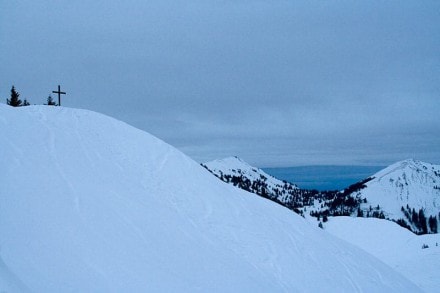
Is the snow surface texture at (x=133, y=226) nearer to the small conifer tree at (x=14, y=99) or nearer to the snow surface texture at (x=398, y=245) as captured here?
the snow surface texture at (x=398, y=245)

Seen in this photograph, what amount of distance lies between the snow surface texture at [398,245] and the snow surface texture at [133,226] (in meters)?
9.90

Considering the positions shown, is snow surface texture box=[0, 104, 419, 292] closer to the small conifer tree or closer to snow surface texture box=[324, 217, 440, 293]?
snow surface texture box=[324, 217, 440, 293]

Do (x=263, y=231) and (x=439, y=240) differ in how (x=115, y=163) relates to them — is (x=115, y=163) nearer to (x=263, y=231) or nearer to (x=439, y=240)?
(x=263, y=231)

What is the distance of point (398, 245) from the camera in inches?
1313

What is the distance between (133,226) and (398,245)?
34561 mm

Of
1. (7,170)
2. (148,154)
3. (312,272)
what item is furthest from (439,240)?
(7,170)

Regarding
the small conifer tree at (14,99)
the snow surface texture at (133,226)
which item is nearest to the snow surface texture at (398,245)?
the snow surface texture at (133,226)

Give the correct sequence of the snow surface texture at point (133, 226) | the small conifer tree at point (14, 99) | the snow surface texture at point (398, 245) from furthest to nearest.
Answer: the small conifer tree at point (14, 99) < the snow surface texture at point (398, 245) < the snow surface texture at point (133, 226)

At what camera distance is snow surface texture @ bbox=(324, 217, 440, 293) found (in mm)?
19945

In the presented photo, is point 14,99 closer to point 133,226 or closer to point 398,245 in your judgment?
point 133,226

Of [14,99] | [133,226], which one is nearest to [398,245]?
[133,226]

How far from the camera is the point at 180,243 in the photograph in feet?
26.8

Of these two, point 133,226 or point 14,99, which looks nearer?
point 133,226

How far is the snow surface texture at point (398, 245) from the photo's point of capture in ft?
65.4
